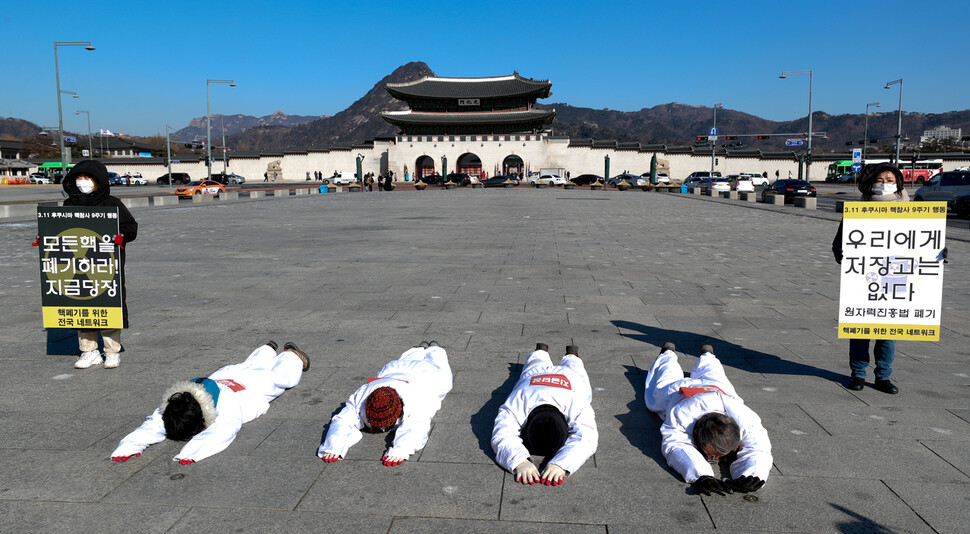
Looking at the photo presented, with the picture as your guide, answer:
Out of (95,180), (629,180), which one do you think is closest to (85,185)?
(95,180)

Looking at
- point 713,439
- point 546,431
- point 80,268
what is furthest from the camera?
point 80,268

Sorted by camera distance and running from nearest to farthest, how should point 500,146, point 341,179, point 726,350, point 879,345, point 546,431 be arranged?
point 546,431 < point 879,345 < point 726,350 < point 341,179 < point 500,146

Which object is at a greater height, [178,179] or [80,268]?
[178,179]

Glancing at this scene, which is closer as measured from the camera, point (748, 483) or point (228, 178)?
point (748, 483)

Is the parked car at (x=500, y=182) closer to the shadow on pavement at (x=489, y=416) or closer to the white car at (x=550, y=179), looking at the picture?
the white car at (x=550, y=179)

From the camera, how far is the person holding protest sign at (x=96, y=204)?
455 cm

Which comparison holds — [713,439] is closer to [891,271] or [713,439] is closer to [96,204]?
[891,271]

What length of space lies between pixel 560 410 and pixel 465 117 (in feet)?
203

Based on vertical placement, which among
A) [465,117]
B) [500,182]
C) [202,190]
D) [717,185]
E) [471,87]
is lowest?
[202,190]

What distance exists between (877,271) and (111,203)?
572 cm

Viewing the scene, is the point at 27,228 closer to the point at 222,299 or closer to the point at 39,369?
the point at 222,299

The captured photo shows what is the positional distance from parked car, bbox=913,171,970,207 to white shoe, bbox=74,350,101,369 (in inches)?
967

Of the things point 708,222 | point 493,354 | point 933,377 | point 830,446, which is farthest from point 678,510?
point 708,222

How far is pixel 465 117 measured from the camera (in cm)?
6312
